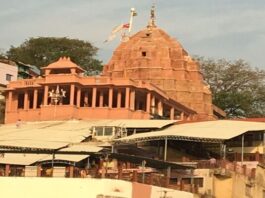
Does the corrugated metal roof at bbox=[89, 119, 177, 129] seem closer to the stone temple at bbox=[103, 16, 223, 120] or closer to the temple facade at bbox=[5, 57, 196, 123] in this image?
the temple facade at bbox=[5, 57, 196, 123]

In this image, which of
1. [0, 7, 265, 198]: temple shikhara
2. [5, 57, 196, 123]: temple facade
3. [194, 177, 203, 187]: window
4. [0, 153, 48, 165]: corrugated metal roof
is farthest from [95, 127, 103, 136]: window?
[194, 177, 203, 187]: window

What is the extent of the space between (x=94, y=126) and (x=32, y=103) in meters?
9.21

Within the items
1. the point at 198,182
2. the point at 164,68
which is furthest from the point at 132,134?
the point at 164,68

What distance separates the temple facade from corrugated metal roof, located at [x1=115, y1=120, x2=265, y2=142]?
30.2 ft

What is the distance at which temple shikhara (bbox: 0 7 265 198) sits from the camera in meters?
33.2

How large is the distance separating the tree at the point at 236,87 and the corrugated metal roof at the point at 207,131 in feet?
75.2

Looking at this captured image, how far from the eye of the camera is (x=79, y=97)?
53000mm

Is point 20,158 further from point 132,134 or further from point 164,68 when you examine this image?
point 164,68

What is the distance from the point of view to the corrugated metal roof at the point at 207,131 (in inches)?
1555

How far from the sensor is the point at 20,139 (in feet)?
142

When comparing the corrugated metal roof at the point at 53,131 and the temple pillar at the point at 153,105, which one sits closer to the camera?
the corrugated metal roof at the point at 53,131

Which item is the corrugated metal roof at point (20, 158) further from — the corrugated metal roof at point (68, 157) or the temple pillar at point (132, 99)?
the temple pillar at point (132, 99)

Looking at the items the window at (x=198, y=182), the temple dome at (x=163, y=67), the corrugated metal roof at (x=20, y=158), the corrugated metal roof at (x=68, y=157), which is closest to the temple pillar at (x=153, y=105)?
the temple dome at (x=163, y=67)

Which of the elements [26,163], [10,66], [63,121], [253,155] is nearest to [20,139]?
[26,163]
